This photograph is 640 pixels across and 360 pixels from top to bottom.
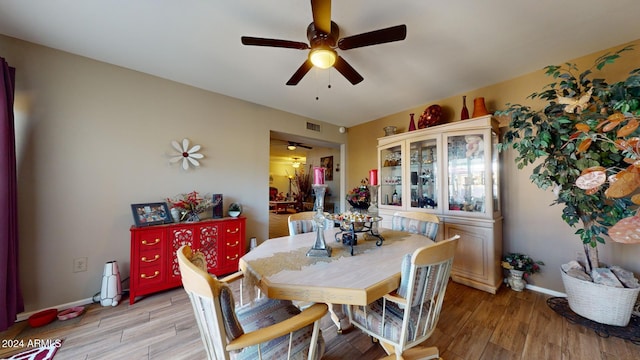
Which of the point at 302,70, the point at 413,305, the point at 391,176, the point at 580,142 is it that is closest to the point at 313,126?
the point at 391,176

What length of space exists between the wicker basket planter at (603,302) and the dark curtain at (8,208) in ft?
15.9

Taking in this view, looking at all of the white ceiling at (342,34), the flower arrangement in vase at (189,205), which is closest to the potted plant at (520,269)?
the white ceiling at (342,34)

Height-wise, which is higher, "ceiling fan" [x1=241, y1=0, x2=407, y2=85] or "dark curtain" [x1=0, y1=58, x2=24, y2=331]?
"ceiling fan" [x1=241, y1=0, x2=407, y2=85]


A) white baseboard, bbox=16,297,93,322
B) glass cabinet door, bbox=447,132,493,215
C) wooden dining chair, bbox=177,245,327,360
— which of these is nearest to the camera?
wooden dining chair, bbox=177,245,327,360

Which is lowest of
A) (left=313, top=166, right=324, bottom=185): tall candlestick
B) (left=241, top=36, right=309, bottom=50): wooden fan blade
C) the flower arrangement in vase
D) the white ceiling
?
the flower arrangement in vase

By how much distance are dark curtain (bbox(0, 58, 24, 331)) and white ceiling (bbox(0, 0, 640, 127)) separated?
615mm

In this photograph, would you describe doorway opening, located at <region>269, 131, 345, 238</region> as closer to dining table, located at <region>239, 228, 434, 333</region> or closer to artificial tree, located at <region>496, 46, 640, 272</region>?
dining table, located at <region>239, 228, 434, 333</region>

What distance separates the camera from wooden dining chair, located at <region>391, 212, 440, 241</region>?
2.18 meters

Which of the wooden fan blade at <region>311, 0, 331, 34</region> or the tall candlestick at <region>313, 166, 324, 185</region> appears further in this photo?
the tall candlestick at <region>313, 166, 324, 185</region>

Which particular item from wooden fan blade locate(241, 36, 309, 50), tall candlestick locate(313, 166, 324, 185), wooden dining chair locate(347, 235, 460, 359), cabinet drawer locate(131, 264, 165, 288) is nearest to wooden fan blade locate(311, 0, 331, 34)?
wooden fan blade locate(241, 36, 309, 50)

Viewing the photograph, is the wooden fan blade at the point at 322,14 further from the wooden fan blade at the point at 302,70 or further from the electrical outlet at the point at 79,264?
the electrical outlet at the point at 79,264

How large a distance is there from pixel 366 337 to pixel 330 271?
950 millimetres

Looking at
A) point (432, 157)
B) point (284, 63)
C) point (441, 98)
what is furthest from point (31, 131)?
point (441, 98)

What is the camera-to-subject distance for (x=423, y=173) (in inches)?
129
